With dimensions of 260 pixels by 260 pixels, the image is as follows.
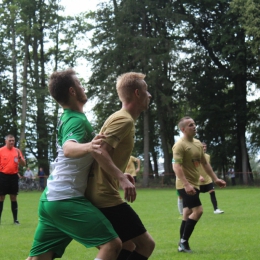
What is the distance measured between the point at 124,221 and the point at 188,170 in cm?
426

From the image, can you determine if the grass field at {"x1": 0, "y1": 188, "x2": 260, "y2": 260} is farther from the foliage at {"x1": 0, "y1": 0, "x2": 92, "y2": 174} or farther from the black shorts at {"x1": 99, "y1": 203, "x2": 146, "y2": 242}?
the foliage at {"x1": 0, "y1": 0, "x2": 92, "y2": 174}

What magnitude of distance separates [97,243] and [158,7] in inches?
1602

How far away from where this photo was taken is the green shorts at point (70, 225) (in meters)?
4.67

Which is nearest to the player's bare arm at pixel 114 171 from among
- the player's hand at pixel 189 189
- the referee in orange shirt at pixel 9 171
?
the player's hand at pixel 189 189

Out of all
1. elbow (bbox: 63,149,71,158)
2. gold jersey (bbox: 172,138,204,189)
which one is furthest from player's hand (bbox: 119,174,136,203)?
gold jersey (bbox: 172,138,204,189)

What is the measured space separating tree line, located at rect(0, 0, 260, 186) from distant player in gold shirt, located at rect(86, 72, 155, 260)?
35.0 m

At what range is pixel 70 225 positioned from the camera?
473cm

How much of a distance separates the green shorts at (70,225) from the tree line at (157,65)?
117 feet

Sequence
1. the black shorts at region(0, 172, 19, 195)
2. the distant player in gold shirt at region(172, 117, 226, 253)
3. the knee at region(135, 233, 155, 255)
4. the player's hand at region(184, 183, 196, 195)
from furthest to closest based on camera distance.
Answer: the black shorts at region(0, 172, 19, 195)
the distant player in gold shirt at region(172, 117, 226, 253)
the player's hand at region(184, 183, 196, 195)
the knee at region(135, 233, 155, 255)

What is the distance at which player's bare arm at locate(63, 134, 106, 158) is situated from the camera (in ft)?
14.6

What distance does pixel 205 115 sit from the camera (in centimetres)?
4559

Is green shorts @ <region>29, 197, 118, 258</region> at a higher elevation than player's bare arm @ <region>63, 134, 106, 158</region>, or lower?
lower

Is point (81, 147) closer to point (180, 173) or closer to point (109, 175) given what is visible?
point (109, 175)

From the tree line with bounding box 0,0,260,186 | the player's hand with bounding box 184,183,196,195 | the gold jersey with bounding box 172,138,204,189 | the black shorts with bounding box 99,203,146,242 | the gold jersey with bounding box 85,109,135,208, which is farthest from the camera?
the tree line with bounding box 0,0,260,186
